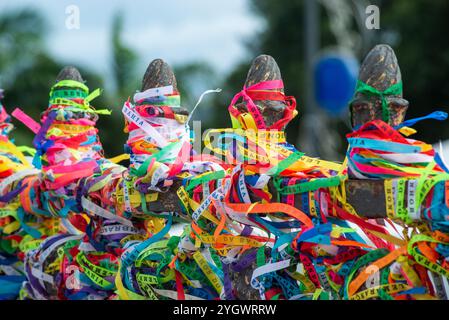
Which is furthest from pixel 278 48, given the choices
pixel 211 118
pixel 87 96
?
pixel 87 96

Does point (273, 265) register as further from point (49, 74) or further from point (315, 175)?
point (49, 74)

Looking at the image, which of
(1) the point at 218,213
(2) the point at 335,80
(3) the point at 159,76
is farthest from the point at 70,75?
(2) the point at 335,80

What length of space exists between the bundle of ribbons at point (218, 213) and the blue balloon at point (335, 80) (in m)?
13.6

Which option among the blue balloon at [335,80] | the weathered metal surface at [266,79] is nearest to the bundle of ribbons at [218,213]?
the weathered metal surface at [266,79]

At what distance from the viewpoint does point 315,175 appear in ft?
7.44

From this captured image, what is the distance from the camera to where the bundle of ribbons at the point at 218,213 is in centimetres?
206

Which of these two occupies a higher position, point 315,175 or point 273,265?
point 315,175

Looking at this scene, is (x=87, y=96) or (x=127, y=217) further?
(x=87, y=96)

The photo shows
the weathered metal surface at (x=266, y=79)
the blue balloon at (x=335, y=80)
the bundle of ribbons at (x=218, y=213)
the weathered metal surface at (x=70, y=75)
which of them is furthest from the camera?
the blue balloon at (x=335, y=80)

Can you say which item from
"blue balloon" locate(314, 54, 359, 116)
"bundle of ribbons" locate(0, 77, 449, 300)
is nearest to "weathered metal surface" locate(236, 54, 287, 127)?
"bundle of ribbons" locate(0, 77, 449, 300)

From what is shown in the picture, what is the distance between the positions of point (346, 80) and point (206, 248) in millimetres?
14450

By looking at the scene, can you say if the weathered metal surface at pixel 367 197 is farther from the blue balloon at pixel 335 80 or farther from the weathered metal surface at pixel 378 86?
the blue balloon at pixel 335 80

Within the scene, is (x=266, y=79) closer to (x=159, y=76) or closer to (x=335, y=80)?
(x=159, y=76)

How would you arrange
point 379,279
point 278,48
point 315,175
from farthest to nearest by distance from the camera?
point 278,48 < point 315,175 < point 379,279
